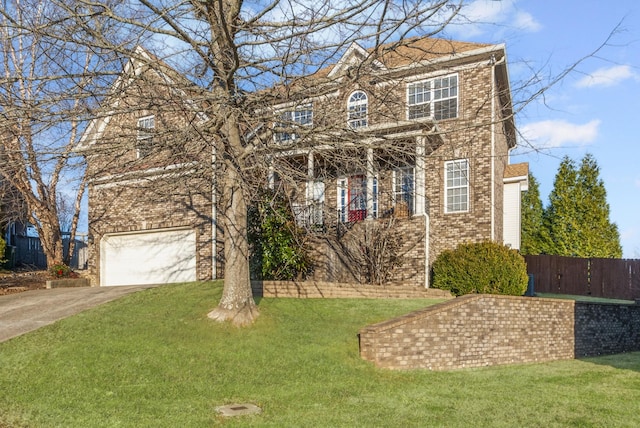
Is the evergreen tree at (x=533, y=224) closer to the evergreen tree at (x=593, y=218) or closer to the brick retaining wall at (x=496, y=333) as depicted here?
the evergreen tree at (x=593, y=218)

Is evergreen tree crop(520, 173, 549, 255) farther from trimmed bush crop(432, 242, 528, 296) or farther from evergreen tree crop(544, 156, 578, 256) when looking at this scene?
trimmed bush crop(432, 242, 528, 296)

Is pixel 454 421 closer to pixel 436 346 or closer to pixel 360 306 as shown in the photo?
pixel 436 346

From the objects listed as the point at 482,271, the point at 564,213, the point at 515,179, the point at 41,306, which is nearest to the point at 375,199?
the point at 482,271

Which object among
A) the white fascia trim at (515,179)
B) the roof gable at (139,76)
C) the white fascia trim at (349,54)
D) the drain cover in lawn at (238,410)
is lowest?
the drain cover in lawn at (238,410)

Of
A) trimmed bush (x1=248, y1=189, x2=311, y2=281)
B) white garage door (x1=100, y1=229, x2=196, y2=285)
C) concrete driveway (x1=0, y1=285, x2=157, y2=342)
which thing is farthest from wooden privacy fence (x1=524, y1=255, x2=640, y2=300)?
concrete driveway (x1=0, y1=285, x2=157, y2=342)

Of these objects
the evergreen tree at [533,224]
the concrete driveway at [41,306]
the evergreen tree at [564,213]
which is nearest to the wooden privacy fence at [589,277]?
the evergreen tree at [564,213]

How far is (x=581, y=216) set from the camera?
26.0 m

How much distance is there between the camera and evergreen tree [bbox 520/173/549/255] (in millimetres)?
27250

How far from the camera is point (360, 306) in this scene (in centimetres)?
1276

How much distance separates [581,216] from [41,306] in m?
22.2

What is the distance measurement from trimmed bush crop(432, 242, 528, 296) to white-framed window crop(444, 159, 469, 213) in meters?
2.17

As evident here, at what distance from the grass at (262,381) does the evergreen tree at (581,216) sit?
1471 centimetres

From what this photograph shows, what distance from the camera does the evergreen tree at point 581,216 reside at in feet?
83.4

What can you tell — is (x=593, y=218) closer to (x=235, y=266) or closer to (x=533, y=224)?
(x=533, y=224)
